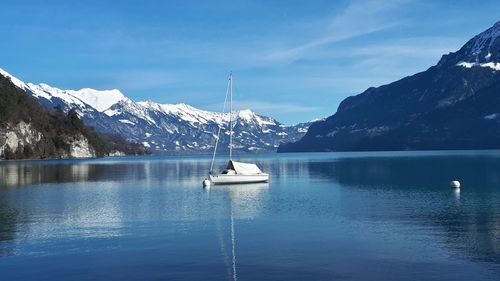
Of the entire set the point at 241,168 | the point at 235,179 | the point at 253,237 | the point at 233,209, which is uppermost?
the point at 241,168

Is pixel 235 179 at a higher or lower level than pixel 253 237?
higher

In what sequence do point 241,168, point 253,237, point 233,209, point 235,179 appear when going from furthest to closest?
point 241,168
point 235,179
point 233,209
point 253,237

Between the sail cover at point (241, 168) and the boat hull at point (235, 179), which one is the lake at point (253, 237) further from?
the sail cover at point (241, 168)

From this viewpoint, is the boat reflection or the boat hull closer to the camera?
the boat reflection

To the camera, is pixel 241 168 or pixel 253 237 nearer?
pixel 253 237

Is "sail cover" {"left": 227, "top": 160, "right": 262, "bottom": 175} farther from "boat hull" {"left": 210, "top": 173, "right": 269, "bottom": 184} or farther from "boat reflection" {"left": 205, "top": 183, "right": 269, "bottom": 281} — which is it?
"boat reflection" {"left": 205, "top": 183, "right": 269, "bottom": 281}

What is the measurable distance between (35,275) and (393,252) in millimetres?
22245

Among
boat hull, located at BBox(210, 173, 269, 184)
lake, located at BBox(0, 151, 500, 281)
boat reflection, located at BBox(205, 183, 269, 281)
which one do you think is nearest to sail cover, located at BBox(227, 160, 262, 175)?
boat hull, located at BBox(210, 173, 269, 184)

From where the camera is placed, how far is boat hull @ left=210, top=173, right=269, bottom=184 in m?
104

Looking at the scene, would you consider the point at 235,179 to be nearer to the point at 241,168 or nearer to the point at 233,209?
the point at 241,168

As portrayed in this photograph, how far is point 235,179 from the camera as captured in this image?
10512 cm

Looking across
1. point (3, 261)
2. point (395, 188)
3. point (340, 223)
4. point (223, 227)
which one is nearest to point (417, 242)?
point (340, 223)

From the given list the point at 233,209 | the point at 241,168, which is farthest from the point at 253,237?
the point at 241,168

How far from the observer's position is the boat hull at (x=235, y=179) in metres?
104
